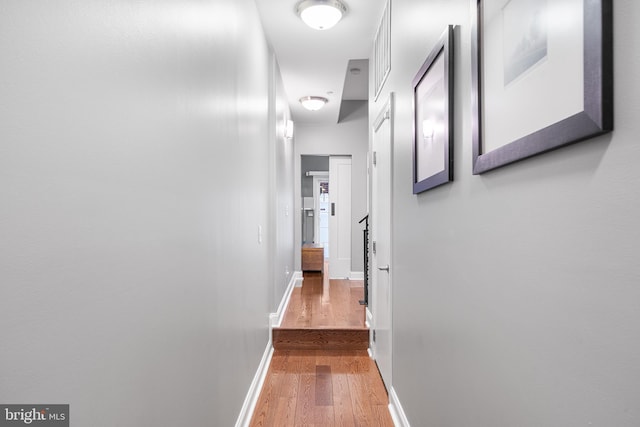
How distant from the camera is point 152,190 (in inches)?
41.0

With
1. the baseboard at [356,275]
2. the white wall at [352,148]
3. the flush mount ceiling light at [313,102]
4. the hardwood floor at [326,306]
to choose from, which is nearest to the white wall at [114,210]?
the hardwood floor at [326,306]

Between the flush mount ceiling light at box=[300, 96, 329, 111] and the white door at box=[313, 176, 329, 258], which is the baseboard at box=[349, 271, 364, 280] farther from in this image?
the flush mount ceiling light at box=[300, 96, 329, 111]

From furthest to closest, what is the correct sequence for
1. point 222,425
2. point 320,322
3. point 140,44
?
point 320,322 < point 222,425 < point 140,44

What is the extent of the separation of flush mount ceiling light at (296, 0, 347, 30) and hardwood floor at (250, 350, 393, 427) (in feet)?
8.83

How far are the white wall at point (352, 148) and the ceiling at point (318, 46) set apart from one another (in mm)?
1268

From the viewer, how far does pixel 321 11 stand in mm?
2680

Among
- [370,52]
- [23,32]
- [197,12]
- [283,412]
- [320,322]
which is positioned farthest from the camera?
[320,322]

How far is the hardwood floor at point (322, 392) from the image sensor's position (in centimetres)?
243

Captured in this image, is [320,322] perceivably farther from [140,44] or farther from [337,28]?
[140,44]

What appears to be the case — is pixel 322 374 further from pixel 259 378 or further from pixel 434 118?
pixel 434 118

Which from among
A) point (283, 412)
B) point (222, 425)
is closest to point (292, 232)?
point (283, 412)

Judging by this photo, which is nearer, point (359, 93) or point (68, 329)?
point (68, 329)

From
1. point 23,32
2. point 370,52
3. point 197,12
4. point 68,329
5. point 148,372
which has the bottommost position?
point 148,372

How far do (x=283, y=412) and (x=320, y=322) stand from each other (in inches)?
57.0
